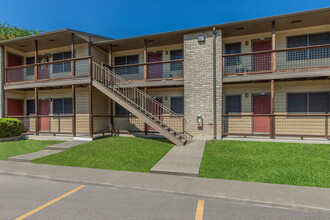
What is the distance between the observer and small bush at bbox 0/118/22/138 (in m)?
10.1

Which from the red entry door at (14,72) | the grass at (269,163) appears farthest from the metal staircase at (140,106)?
the red entry door at (14,72)

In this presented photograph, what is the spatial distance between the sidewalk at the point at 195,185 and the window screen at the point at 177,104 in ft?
22.0

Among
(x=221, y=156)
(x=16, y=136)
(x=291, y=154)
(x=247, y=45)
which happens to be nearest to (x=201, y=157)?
(x=221, y=156)

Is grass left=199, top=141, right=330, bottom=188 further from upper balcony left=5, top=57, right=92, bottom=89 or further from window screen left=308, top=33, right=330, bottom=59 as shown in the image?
upper balcony left=5, top=57, right=92, bottom=89

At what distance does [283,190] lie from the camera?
400 cm

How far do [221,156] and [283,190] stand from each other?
264 centimetres

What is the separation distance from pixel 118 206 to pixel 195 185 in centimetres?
187

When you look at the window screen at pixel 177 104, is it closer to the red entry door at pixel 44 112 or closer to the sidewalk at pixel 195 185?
the sidewalk at pixel 195 185

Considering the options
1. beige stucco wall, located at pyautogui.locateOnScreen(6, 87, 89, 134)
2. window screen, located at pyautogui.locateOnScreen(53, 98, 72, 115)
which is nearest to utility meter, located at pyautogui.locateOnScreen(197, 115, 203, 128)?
beige stucco wall, located at pyautogui.locateOnScreen(6, 87, 89, 134)

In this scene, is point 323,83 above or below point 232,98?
above

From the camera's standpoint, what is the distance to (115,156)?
6.89 m

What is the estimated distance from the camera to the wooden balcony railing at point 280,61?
9.27 meters

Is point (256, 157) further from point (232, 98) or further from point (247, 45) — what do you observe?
point (247, 45)

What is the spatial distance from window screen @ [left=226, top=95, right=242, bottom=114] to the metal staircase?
2.94m
